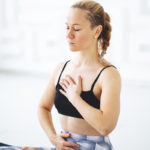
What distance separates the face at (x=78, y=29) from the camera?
4.04ft

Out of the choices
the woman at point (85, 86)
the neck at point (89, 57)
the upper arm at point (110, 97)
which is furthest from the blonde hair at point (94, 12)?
the upper arm at point (110, 97)

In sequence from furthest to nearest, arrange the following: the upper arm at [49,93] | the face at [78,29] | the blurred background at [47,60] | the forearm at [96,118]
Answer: the blurred background at [47,60] < the upper arm at [49,93] < the face at [78,29] < the forearm at [96,118]

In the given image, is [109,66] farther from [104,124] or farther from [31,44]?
[31,44]

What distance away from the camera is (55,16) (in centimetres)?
548

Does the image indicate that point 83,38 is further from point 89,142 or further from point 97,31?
point 89,142

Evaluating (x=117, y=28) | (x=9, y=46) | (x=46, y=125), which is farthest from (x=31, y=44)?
(x=46, y=125)

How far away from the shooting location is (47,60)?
5.57 meters

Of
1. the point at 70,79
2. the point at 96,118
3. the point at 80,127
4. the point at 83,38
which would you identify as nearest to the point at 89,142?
the point at 80,127

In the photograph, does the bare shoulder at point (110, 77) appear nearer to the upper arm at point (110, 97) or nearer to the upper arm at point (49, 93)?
the upper arm at point (110, 97)

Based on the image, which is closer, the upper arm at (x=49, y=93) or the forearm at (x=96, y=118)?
the forearm at (x=96, y=118)

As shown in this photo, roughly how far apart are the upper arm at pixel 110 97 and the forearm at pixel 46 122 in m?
0.29

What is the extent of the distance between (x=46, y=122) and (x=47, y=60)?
4.24m

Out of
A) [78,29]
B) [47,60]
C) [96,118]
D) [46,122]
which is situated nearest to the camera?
[96,118]

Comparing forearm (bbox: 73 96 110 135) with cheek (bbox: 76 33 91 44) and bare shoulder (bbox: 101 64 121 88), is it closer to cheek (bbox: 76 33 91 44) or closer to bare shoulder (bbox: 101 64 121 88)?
bare shoulder (bbox: 101 64 121 88)
